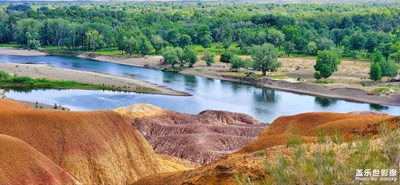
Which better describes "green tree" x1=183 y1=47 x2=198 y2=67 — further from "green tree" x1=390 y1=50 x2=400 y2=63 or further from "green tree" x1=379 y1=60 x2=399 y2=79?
"green tree" x1=390 y1=50 x2=400 y2=63

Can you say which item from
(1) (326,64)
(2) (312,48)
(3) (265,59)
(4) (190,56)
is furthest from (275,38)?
(1) (326,64)

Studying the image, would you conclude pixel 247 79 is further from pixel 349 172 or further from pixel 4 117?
pixel 349 172

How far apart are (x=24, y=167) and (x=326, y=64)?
94243 mm

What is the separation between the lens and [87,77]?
12481 centimetres

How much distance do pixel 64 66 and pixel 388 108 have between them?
258 ft

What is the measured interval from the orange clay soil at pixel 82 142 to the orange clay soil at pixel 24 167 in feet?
17.7

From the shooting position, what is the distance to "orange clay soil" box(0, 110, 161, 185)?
48750 millimetres

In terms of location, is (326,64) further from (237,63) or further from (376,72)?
(237,63)

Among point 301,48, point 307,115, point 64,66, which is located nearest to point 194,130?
point 307,115

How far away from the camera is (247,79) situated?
127938 millimetres

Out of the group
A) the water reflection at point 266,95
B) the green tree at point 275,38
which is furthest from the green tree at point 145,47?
the water reflection at point 266,95

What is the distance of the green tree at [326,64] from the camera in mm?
124250

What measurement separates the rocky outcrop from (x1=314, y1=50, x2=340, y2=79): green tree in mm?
44662

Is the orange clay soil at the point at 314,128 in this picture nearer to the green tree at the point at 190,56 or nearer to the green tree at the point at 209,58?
the green tree at the point at 190,56
